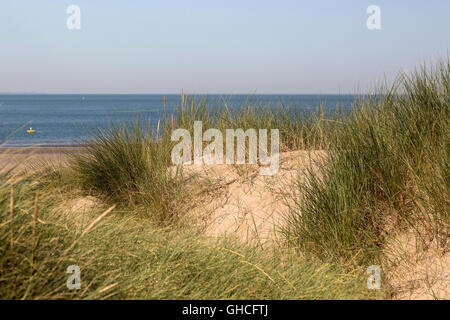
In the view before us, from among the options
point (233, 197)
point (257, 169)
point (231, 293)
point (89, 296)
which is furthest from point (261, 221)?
point (89, 296)

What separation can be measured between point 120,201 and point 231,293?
8.47 ft

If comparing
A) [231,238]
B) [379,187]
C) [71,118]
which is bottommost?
[231,238]

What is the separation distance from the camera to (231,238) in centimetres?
376

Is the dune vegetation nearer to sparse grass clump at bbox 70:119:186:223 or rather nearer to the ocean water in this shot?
sparse grass clump at bbox 70:119:186:223

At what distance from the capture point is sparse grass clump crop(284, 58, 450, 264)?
3641mm

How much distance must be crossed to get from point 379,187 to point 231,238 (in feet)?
4.65

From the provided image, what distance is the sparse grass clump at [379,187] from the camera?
3641 millimetres

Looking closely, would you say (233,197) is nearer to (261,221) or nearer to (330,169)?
(261,221)

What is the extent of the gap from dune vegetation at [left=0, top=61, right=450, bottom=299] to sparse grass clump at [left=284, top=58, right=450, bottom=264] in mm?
12

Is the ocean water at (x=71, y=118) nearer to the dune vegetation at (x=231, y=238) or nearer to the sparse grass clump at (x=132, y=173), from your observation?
the sparse grass clump at (x=132, y=173)

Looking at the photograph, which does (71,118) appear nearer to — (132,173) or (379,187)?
(132,173)

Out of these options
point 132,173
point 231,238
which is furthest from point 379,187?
point 132,173

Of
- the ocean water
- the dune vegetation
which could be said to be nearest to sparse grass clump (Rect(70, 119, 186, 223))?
the dune vegetation
